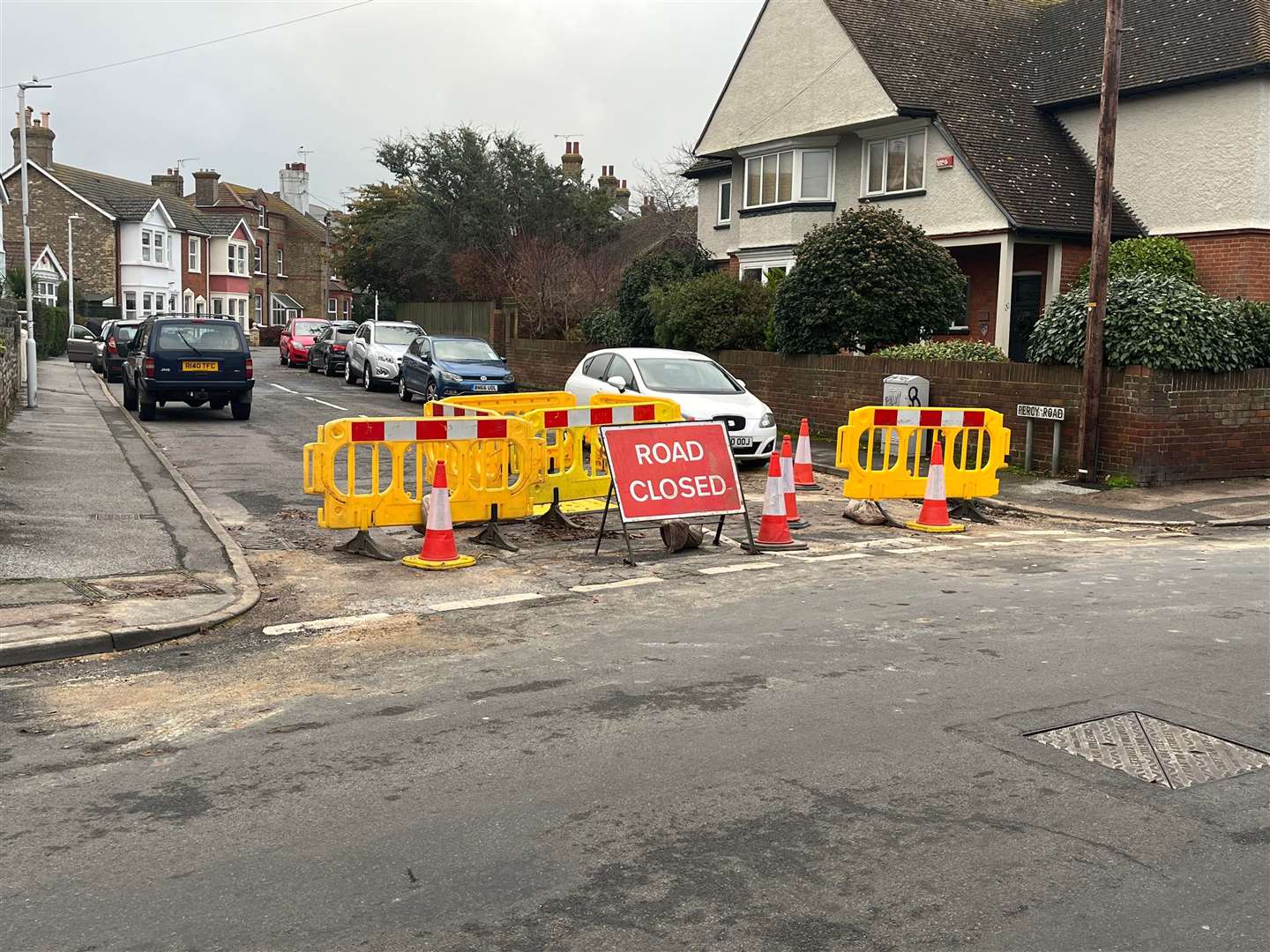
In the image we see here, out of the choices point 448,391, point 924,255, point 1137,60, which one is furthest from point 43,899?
point 1137,60

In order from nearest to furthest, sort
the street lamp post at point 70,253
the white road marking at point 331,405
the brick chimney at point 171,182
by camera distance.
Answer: the white road marking at point 331,405 < the street lamp post at point 70,253 < the brick chimney at point 171,182

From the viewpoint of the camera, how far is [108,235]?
62844mm

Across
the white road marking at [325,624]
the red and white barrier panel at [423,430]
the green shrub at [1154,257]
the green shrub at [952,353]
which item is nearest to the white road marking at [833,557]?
the red and white barrier panel at [423,430]

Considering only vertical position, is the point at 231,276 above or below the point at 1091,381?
above

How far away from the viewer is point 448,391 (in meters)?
24.9

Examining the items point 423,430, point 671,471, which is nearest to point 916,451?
point 671,471

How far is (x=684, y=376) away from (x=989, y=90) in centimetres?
1598

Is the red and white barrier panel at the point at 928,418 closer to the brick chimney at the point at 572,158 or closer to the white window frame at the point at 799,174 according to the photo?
the white window frame at the point at 799,174

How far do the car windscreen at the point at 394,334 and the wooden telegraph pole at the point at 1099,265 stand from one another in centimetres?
2025

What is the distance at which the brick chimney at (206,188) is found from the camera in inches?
3167

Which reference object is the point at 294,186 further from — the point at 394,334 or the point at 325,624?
the point at 325,624

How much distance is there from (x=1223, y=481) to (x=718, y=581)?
9465mm

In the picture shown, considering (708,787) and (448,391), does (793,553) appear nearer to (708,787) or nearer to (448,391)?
(708,787)

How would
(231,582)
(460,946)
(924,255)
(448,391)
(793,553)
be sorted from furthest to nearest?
1. (448,391)
2. (924,255)
3. (793,553)
4. (231,582)
5. (460,946)
